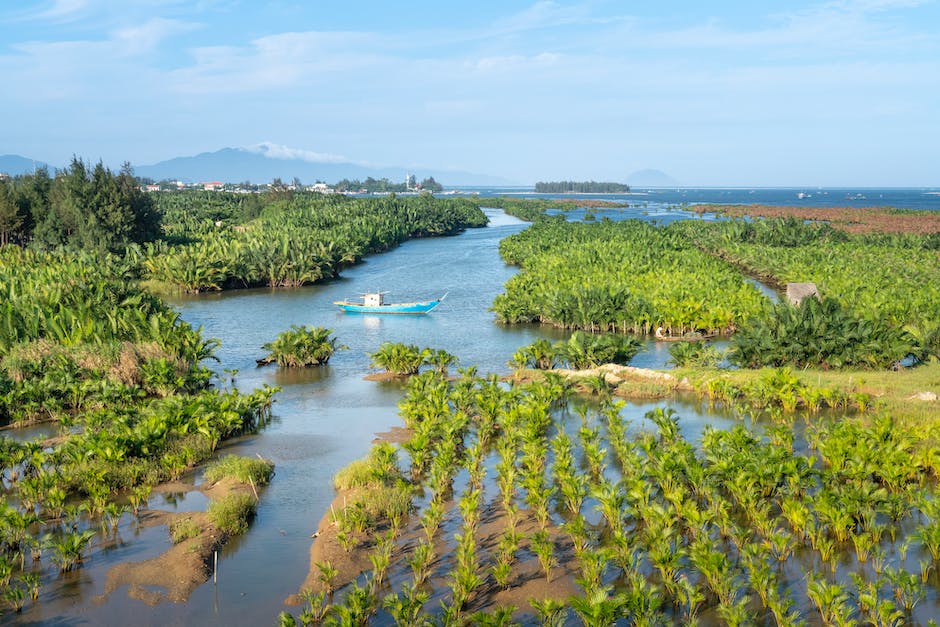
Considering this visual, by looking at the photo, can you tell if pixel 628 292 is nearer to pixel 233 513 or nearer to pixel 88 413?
pixel 88 413

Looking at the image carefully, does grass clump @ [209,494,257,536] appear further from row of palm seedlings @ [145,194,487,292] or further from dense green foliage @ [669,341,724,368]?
row of palm seedlings @ [145,194,487,292]

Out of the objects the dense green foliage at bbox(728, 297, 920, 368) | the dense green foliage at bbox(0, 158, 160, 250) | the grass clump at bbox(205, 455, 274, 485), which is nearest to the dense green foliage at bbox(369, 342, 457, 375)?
the grass clump at bbox(205, 455, 274, 485)

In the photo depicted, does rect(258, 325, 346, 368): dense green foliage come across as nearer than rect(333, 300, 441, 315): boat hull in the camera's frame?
Yes

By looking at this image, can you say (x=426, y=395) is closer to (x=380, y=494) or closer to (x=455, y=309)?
(x=380, y=494)

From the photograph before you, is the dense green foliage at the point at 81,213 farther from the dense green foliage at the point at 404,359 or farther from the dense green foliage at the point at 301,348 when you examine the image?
the dense green foliage at the point at 404,359

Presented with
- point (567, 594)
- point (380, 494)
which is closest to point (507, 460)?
point (380, 494)
